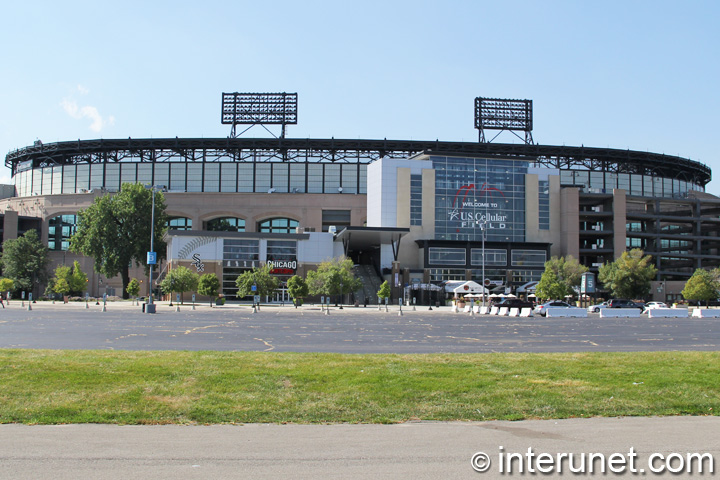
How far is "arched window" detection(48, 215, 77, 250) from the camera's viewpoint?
360 ft

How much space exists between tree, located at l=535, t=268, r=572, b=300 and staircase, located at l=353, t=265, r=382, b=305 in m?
22.1

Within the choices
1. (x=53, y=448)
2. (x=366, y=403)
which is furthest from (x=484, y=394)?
(x=53, y=448)

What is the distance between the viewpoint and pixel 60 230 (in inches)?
4318

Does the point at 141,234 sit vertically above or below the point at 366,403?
above

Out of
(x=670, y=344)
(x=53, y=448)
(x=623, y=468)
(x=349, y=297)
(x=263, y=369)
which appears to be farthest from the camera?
(x=349, y=297)

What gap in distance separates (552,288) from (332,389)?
68939 mm

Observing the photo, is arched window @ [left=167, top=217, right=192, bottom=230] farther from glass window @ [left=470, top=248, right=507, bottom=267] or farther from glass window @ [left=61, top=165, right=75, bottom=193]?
glass window @ [left=470, top=248, right=507, bottom=267]

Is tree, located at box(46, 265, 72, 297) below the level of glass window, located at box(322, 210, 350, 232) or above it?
below

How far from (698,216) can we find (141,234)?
8751 cm

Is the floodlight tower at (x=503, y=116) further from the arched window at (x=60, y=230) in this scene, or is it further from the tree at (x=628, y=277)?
the arched window at (x=60, y=230)

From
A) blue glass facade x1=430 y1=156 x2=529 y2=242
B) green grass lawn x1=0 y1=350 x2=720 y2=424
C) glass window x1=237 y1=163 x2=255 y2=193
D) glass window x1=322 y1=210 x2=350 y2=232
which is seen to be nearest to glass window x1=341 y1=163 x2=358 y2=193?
glass window x1=322 y1=210 x2=350 y2=232

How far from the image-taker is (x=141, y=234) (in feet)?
314

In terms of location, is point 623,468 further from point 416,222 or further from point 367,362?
point 416,222

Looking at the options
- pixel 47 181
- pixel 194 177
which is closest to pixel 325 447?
pixel 194 177
